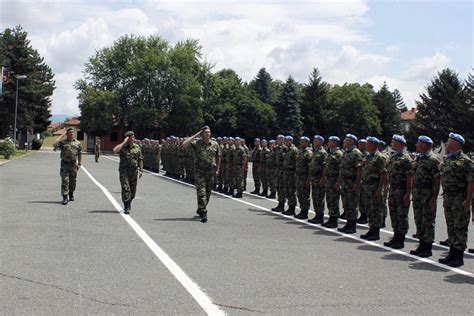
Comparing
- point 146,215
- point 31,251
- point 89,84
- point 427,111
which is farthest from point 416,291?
point 89,84

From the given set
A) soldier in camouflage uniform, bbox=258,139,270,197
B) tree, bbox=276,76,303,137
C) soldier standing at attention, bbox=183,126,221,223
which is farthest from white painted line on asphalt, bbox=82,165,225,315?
tree, bbox=276,76,303,137

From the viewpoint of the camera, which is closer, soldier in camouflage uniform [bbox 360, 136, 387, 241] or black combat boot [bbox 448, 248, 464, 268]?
black combat boot [bbox 448, 248, 464, 268]

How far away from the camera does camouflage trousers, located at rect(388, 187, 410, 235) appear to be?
9.59 meters

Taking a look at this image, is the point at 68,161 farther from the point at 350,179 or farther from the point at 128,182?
the point at 350,179

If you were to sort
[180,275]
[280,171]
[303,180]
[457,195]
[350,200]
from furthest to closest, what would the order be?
[280,171] < [303,180] < [350,200] < [457,195] < [180,275]

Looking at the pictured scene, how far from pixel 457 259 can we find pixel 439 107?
186 ft

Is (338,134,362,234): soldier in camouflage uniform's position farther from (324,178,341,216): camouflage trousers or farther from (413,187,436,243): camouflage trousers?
(413,187,436,243): camouflage trousers

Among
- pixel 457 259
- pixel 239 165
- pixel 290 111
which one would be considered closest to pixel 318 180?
pixel 457 259

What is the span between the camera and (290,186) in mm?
13984

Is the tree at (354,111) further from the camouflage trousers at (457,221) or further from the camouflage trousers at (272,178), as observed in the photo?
the camouflage trousers at (457,221)

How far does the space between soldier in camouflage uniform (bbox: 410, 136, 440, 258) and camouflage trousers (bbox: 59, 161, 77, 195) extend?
8.66 m

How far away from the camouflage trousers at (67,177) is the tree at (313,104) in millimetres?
61224

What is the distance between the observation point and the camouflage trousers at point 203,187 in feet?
39.2

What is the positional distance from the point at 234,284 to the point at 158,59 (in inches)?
2843
